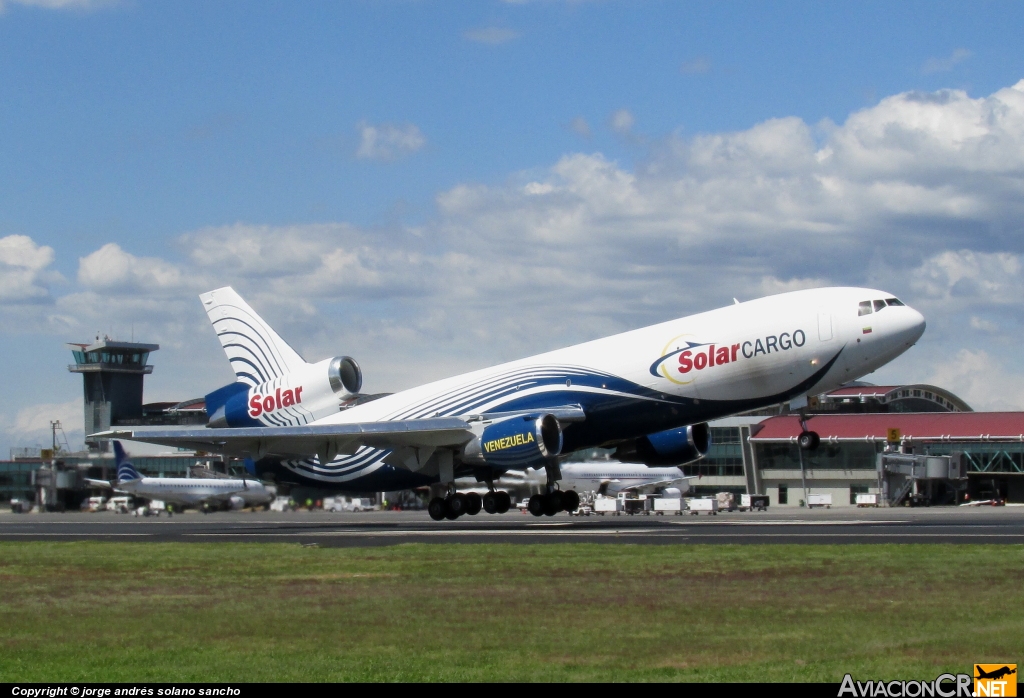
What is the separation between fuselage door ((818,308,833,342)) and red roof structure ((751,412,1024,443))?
61.3m

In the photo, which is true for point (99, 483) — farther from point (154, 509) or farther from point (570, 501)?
point (570, 501)

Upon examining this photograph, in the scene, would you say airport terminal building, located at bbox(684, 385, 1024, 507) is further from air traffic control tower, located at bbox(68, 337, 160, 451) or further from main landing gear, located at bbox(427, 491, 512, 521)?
air traffic control tower, located at bbox(68, 337, 160, 451)

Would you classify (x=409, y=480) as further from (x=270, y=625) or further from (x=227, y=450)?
(x=270, y=625)

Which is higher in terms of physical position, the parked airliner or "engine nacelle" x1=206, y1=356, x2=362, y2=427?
"engine nacelle" x1=206, y1=356, x2=362, y2=427

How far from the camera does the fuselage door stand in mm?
35844

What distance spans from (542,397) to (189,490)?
191ft

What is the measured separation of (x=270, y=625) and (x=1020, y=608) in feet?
34.4

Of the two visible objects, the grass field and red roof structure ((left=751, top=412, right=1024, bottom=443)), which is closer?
the grass field

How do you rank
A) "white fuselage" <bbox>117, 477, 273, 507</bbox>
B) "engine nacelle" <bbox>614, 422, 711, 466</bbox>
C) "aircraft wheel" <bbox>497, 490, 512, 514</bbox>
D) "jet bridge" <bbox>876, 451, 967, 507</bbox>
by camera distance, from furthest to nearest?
"white fuselage" <bbox>117, 477, 273, 507</bbox> → "jet bridge" <bbox>876, 451, 967, 507</bbox> → "aircraft wheel" <bbox>497, 490, 512, 514</bbox> → "engine nacelle" <bbox>614, 422, 711, 466</bbox>

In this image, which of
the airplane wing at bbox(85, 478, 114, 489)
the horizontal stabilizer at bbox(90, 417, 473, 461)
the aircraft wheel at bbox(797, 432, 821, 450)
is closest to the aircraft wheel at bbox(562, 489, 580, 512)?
the horizontal stabilizer at bbox(90, 417, 473, 461)

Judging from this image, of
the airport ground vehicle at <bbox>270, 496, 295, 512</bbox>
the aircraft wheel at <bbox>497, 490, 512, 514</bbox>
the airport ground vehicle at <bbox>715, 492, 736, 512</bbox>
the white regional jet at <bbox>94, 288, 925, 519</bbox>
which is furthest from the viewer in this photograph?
the airport ground vehicle at <bbox>270, 496, 295, 512</bbox>

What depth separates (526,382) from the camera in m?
42.2

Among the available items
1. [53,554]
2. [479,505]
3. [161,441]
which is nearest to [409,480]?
Result: [479,505]

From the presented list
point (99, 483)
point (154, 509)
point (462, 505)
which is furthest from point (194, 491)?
point (462, 505)
